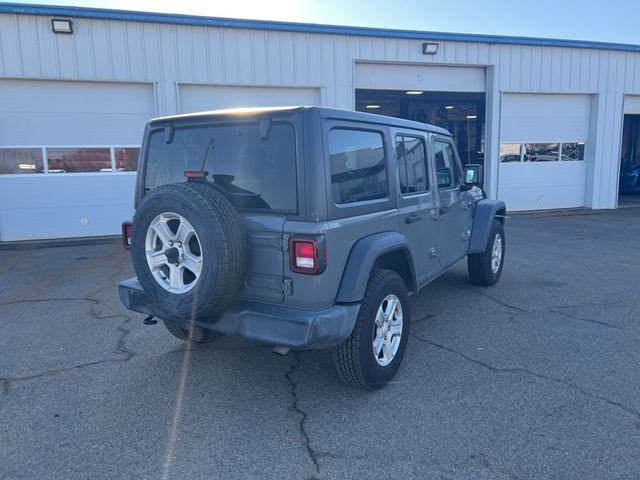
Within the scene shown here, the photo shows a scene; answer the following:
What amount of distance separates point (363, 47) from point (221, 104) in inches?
146

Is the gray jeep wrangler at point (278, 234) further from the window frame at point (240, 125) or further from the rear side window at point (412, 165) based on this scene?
the rear side window at point (412, 165)

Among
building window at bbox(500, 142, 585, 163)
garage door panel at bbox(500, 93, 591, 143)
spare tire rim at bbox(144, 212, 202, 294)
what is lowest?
spare tire rim at bbox(144, 212, 202, 294)

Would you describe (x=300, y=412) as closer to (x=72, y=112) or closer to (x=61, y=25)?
(x=72, y=112)

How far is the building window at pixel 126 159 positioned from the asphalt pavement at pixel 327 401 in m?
5.57

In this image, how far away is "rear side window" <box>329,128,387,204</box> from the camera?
10.5 ft

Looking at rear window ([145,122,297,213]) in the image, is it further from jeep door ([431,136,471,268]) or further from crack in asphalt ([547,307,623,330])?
crack in asphalt ([547,307,623,330])

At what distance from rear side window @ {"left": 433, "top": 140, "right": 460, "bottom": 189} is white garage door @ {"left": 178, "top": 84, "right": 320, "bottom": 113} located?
687cm

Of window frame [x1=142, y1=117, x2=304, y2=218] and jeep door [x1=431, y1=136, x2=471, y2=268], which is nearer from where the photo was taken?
window frame [x1=142, y1=117, x2=304, y2=218]

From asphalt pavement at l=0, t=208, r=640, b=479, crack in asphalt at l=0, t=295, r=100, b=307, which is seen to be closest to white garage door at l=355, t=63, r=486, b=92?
asphalt pavement at l=0, t=208, r=640, b=479

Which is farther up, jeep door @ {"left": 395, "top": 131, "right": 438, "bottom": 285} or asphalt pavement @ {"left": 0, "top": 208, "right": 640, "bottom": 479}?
jeep door @ {"left": 395, "top": 131, "right": 438, "bottom": 285}

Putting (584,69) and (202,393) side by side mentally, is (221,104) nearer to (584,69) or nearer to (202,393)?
(202,393)

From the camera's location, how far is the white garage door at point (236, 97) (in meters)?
10.9

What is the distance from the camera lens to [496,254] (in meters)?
6.42

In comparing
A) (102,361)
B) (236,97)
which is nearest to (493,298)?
(102,361)
